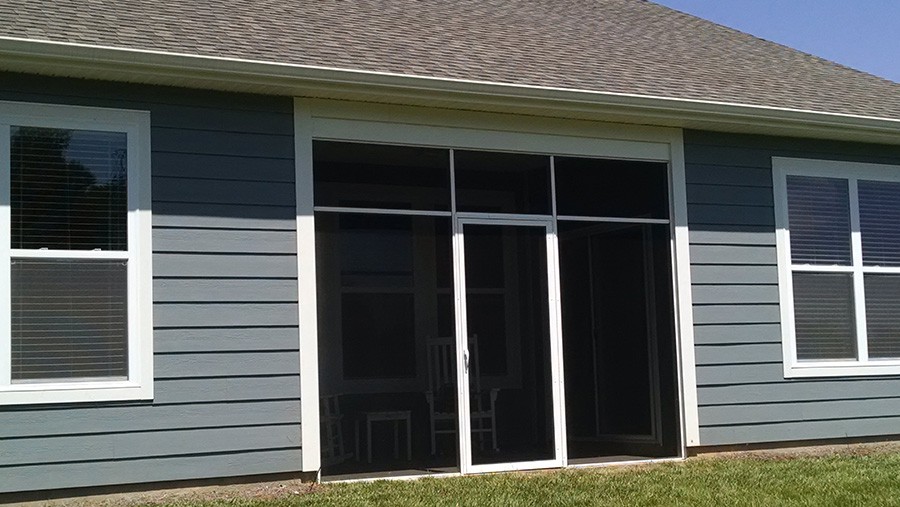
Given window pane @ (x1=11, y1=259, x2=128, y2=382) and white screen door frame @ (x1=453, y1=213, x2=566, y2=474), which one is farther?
white screen door frame @ (x1=453, y1=213, x2=566, y2=474)

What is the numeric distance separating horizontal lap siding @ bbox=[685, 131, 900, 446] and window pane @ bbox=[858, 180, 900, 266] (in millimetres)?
970

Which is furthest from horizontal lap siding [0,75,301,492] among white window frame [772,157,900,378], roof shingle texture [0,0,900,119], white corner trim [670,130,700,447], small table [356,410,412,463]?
white window frame [772,157,900,378]

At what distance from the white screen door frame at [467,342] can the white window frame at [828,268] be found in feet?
7.46

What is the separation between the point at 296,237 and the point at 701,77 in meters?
4.61

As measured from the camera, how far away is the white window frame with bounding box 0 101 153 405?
699cm

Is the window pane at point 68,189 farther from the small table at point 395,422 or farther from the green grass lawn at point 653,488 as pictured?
the small table at point 395,422

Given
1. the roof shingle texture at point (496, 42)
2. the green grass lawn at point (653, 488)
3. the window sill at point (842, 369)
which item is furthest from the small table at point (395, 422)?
the window sill at point (842, 369)

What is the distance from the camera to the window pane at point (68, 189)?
7121mm

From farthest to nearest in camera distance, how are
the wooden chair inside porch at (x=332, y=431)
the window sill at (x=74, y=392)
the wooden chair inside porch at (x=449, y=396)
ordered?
the wooden chair inside porch at (x=449, y=396), the wooden chair inside porch at (x=332, y=431), the window sill at (x=74, y=392)

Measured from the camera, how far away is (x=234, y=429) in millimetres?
7598

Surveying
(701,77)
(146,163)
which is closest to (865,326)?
(701,77)

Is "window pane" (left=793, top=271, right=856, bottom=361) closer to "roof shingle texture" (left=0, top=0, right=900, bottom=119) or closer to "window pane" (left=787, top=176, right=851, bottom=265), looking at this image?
"window pane" (left=787, top=176, right=851, bottom=265)

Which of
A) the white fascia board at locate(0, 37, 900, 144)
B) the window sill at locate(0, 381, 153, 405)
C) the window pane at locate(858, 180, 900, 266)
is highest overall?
the white fascia board at locate(0, 37, 900, 144)

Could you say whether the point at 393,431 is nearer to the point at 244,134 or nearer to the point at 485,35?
the point at 244,134
